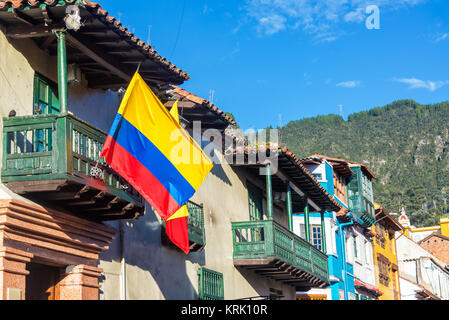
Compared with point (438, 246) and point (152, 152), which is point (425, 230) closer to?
point (438, 246)

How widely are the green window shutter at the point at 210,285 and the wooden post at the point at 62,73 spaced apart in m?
7.59

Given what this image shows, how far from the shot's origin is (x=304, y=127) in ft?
422

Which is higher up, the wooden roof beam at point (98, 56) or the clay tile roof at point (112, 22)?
the clay tile roof at point (112, 22)

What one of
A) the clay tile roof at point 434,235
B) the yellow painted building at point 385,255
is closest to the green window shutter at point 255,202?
the yellow painted building at point 385,255

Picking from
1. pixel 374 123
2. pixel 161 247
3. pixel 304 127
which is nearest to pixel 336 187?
pixel 161 247

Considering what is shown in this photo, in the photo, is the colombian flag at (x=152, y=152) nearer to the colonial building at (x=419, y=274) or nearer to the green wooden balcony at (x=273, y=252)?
the green wooden balcony at (x=273, y=252)

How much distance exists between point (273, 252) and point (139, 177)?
8181 mm

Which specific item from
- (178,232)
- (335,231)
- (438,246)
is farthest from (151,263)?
(438,246)

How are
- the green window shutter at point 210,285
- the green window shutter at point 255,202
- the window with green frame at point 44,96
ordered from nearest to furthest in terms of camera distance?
the window with green frame at point 44,96 → the green window shutter at point 210,285 → the green window shutter at point 255,202

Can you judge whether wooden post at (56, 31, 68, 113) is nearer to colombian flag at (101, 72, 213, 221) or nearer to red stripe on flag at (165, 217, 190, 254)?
colombian flag at (101, 72, 213, 221)

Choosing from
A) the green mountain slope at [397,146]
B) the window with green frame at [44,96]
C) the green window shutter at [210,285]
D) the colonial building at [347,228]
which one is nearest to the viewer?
the window with green frame at [44,96]

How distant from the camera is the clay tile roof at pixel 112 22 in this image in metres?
11.9
